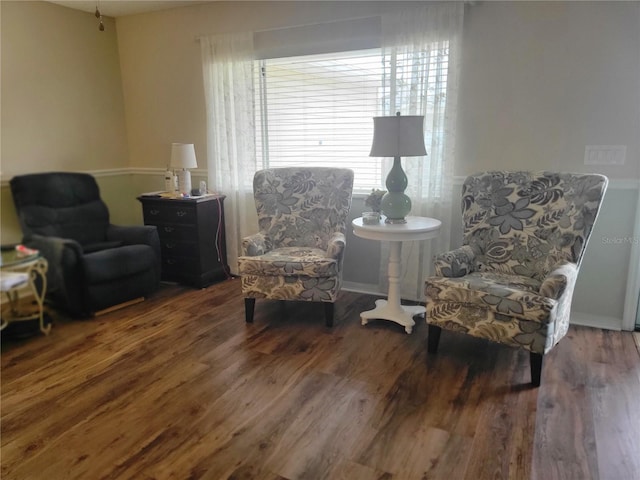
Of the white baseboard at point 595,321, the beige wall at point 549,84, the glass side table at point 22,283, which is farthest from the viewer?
the white baseboard at point 595,321

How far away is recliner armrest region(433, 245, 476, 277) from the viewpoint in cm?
238

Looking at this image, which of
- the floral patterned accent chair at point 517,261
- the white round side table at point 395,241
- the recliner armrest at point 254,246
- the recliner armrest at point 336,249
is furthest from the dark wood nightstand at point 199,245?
the floral patterned accent chair at point 517,261

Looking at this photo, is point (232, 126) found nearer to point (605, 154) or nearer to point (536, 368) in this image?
point (605, 154)

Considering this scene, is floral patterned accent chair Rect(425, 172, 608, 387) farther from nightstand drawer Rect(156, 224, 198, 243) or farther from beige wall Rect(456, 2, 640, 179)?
nightstand drawer Rect(156, 224, 198, 243)

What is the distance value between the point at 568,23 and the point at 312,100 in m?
1.76

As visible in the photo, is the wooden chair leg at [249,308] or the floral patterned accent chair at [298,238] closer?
the floral patterned accent chair at [298,238]

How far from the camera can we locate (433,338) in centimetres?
239

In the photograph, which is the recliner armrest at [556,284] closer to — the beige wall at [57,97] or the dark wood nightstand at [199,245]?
the beige wall at [57,97]

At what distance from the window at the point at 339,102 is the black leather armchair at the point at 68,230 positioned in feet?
8.04

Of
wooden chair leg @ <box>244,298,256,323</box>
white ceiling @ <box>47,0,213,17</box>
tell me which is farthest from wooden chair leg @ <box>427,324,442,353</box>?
white ceiling @ <box>47,0,213,17</box>

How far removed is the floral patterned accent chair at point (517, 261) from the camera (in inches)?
80.8

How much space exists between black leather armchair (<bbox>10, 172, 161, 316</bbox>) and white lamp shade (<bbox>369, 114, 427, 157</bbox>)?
1.86 m

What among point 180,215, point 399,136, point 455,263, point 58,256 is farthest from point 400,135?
point 58,256

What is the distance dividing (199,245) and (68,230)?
275 cm
